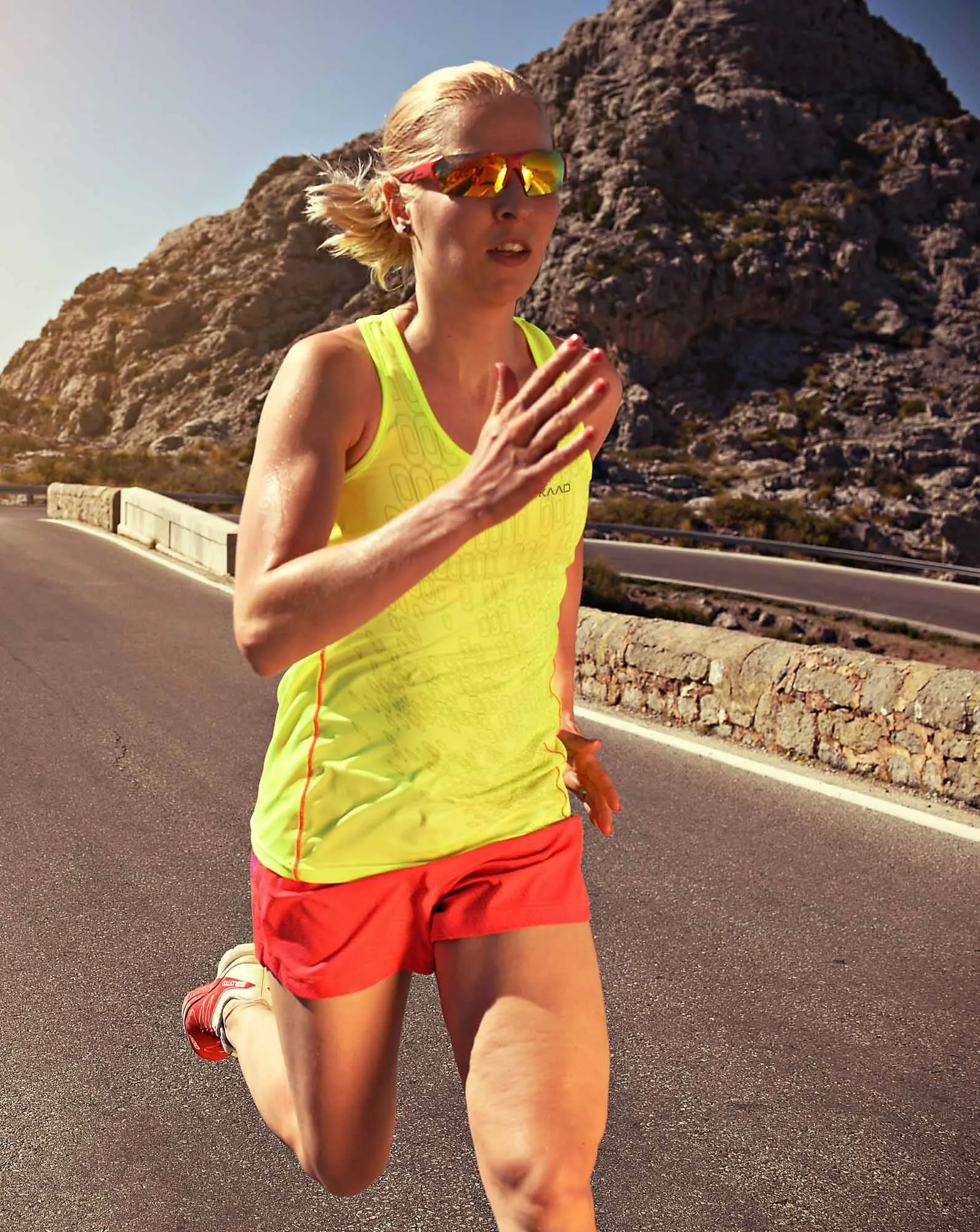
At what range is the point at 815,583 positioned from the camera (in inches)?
947

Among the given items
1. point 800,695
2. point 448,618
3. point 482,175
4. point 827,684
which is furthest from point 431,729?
point 800,695

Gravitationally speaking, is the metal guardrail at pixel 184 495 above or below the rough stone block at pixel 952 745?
below

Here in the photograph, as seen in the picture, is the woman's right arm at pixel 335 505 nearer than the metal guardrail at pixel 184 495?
Yes

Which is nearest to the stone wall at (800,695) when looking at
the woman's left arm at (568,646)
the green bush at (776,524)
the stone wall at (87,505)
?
the woman's left arm at (568,646)

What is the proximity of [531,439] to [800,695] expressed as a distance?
183 inches

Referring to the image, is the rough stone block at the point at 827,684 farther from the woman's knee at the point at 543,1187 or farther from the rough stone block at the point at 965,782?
the woman's knee at the point at 543,1187

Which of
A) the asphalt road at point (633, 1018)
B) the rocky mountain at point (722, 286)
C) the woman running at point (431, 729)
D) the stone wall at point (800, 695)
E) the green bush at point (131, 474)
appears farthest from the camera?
the rocky mountain at point (722, 286)

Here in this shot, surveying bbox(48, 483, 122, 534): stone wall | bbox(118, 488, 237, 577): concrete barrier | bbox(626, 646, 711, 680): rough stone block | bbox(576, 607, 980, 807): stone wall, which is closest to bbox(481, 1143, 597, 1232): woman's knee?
bbox(576, 607, 980, 807): stone wall

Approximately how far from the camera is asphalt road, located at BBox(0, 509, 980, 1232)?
246cm

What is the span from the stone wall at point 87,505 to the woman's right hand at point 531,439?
17.8 metres

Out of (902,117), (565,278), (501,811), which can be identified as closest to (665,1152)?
(501,811)

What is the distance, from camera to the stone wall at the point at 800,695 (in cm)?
514

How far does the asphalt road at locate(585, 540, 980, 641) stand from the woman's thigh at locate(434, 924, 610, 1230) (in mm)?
18371

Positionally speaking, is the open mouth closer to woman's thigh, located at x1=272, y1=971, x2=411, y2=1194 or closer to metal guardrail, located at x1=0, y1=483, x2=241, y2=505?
woman's thigh, located at x1=272, y1=971, x2=411, y2=1194
